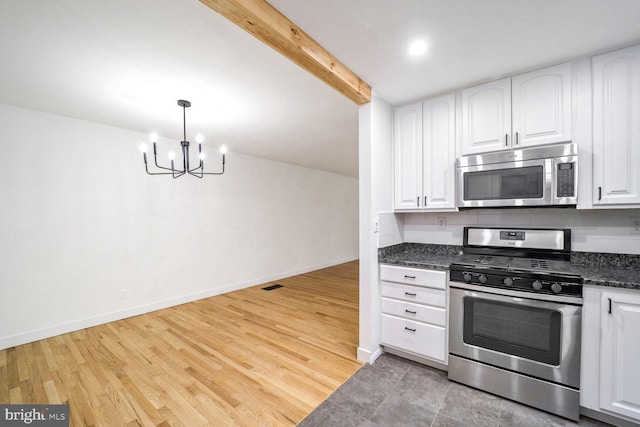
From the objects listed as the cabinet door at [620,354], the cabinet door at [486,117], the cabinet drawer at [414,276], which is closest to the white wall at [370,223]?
the cabinet drawer at [414,276]

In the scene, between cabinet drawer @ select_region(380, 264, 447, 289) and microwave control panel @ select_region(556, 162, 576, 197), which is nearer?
microwave control panel @ select_region(556, 162, 576, 197)

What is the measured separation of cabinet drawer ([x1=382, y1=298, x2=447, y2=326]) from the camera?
7.10ft

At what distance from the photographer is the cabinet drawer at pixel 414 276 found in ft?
7.08

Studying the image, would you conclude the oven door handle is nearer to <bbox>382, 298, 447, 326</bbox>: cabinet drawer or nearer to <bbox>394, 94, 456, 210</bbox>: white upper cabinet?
<bbox>382, 298, 447, 326</bbox>: cabinet drawer

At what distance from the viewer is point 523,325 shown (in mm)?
1829

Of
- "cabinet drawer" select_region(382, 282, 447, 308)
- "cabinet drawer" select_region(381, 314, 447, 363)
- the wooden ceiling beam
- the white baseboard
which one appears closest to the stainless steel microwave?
"cabinet drawer" select_region(382, 282, 447, 308)

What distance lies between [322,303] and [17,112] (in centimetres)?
436

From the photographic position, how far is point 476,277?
6.48 feet

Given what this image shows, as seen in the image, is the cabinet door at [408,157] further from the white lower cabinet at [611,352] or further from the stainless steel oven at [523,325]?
the white lower cabinet at [611,352]

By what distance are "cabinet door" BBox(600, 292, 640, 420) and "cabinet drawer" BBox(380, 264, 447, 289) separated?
37.1 inches

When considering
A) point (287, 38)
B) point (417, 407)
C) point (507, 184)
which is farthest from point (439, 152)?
point (417, 407)

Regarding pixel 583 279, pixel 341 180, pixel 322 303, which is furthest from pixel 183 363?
pixel 341 180

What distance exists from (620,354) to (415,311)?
4.02ft

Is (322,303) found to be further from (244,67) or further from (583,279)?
(244,67)
